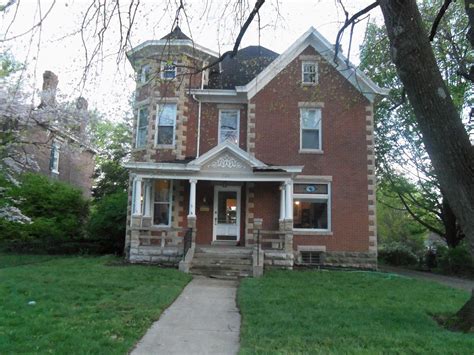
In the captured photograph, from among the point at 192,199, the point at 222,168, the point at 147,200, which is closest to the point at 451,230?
the point at 222,168

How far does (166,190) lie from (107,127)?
1717 centimetres

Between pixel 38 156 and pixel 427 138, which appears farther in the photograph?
pixel 38 156

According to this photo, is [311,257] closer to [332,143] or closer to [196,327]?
[332,143]

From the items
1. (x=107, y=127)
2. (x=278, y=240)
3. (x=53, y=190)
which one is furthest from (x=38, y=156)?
(x=278, y=240)

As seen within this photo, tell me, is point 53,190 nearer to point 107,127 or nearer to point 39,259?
point 39,259

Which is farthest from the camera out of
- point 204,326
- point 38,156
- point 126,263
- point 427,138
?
point 38,156

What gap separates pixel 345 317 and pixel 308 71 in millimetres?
12486

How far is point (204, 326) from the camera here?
694 cm

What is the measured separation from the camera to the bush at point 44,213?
19656mm

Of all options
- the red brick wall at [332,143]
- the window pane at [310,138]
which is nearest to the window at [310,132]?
the window pane at [310,138]

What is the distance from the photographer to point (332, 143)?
57.0ft

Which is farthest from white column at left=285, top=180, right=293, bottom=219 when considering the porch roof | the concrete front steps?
the concrete front steps

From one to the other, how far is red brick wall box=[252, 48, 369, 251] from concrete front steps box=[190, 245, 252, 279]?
251 cm

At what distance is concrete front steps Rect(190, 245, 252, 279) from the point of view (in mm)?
13578
